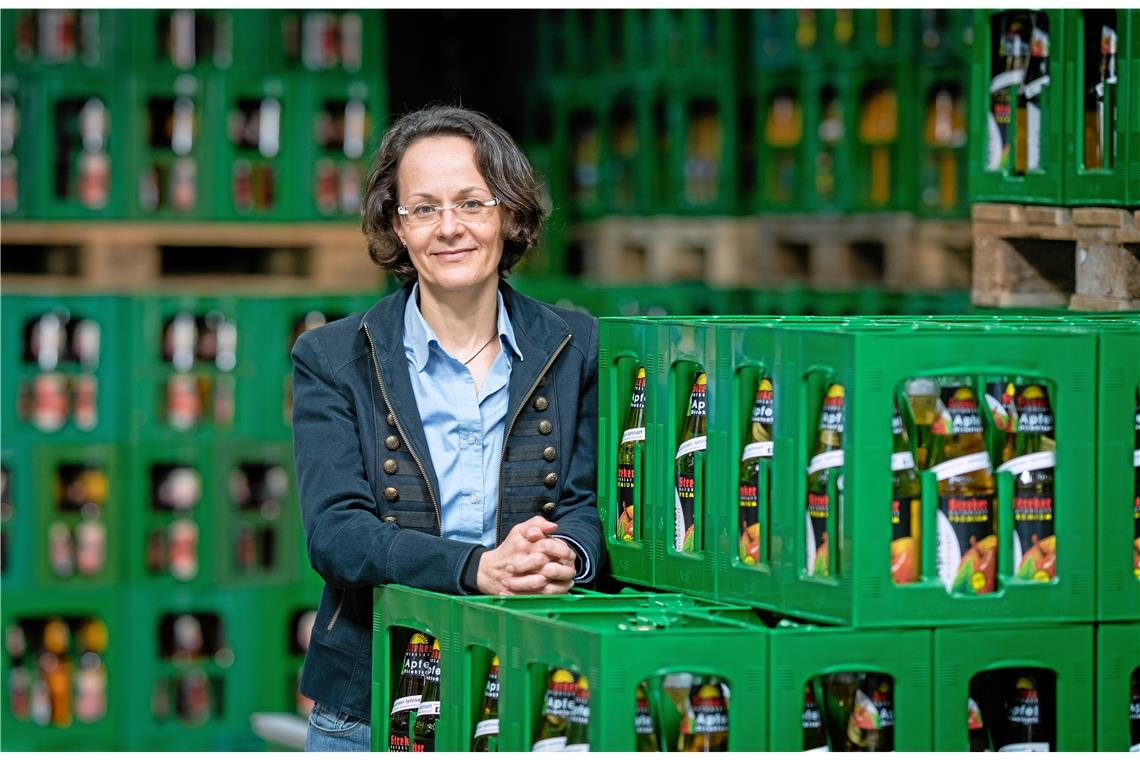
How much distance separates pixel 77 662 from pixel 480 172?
4847 millimetres

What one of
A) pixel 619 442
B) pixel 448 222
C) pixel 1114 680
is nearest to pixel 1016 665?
pixel 1114 680

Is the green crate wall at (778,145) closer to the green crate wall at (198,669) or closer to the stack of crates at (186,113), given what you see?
the stack of crates at (186,113)

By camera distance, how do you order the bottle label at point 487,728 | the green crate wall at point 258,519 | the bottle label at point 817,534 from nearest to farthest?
the bottle label at point 817,534 → the bottle label at point 487,728 → the green crate wall at point 258,519

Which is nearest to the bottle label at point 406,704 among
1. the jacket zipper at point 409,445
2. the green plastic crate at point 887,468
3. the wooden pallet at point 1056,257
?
the jacket zipper at point 409,445

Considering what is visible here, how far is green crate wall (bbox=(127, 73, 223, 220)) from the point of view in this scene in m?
8.27

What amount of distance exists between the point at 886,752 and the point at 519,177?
53.8 inches

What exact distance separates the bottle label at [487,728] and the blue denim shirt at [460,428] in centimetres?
48

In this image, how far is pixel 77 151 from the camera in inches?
328

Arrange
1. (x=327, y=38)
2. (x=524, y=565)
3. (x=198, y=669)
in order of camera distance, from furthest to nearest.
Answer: (x=327, y=38)
(x=198, y=669)
(x=524, y=565)

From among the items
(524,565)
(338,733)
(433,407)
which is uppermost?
(433,407)

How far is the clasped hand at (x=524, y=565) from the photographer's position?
3.62m

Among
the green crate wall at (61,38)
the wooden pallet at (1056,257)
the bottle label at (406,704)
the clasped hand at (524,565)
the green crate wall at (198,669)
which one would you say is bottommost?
the green crate wall at (198,669)

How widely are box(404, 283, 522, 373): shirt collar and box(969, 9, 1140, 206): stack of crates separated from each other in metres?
1.54

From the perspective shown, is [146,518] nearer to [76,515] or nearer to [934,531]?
[76,515]
